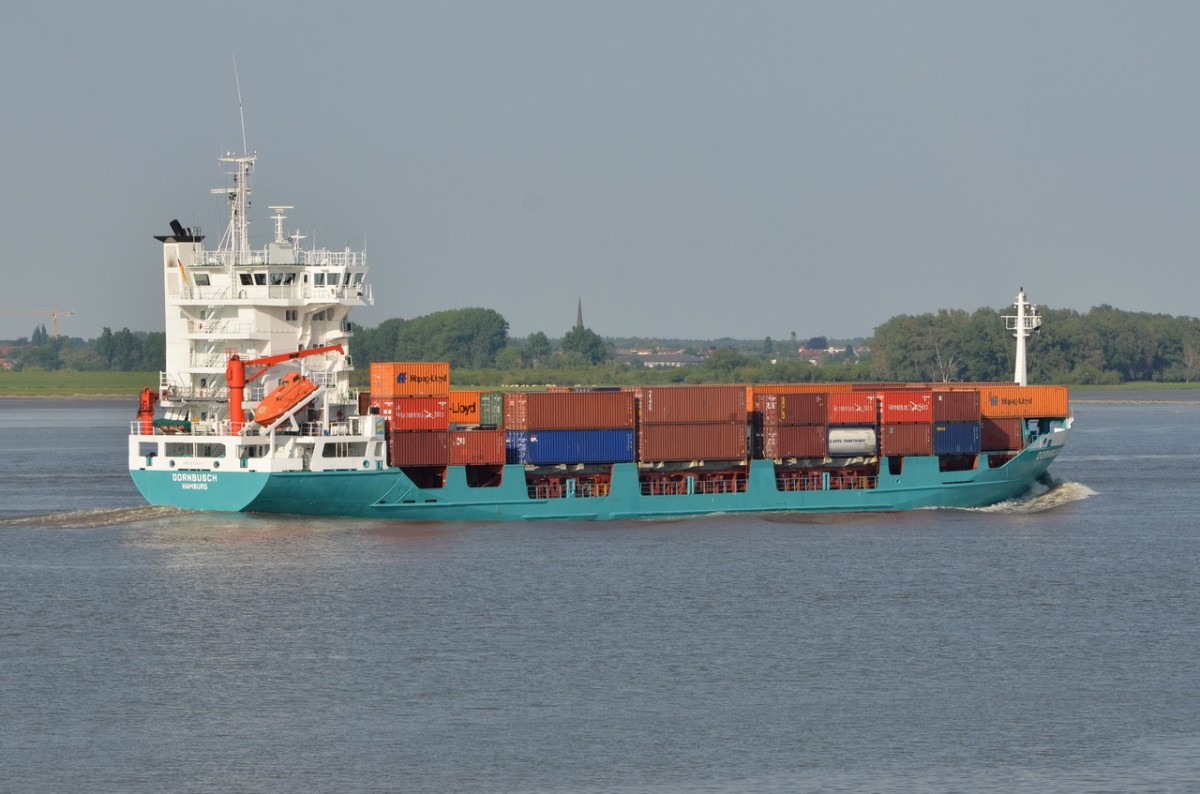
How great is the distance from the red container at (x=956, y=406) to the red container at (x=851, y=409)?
7.76 feet

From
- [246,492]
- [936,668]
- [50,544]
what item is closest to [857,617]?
[936,668]

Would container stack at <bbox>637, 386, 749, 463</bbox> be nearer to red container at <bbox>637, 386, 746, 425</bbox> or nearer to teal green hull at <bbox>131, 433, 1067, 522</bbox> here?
red container at <bbox>637, 386, 746, 425</bbox>

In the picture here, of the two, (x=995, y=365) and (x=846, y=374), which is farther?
(x=846, y=374)

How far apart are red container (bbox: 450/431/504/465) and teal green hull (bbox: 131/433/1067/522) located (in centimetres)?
59

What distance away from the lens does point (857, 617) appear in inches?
1516

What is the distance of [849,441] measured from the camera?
56.8 metres

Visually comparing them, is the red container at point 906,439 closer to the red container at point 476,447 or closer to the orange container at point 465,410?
the red container at point 476,447

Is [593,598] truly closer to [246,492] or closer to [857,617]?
[857,617]

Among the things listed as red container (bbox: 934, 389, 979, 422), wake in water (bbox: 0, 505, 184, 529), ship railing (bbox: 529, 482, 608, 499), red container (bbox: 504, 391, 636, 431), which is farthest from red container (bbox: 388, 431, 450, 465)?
red container (bbox: 934, 389, 979, 422)

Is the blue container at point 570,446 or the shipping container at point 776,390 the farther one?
the shipping container at point 776,390

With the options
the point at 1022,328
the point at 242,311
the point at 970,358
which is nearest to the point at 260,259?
the point at 242,311

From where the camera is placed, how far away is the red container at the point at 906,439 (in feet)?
187

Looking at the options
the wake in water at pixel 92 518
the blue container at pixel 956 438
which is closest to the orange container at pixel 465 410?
the wake in water at pixel 92 518

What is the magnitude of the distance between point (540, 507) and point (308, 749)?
25655 mm
